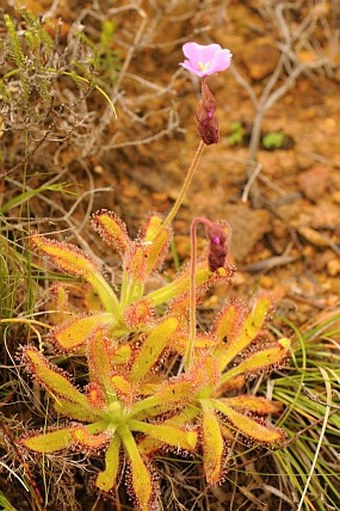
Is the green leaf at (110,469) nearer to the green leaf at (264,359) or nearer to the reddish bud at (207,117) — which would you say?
the green leaf at (264,359)

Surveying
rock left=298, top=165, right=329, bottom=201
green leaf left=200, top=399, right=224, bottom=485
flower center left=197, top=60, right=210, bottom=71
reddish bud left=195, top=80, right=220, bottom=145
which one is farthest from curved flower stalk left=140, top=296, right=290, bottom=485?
rock left=298, top=165, right=329, bottom=201

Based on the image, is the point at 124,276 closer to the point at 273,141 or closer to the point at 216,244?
the point at 216,244

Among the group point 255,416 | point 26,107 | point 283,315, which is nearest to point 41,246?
point 26,107

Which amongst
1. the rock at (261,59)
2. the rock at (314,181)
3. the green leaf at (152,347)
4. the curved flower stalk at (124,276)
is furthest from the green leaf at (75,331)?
the rock at (261,59)

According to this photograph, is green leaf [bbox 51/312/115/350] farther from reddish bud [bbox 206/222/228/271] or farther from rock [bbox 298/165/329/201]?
rock [bbox 298/165/329/201]

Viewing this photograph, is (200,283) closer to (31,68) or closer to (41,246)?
(41,246)
